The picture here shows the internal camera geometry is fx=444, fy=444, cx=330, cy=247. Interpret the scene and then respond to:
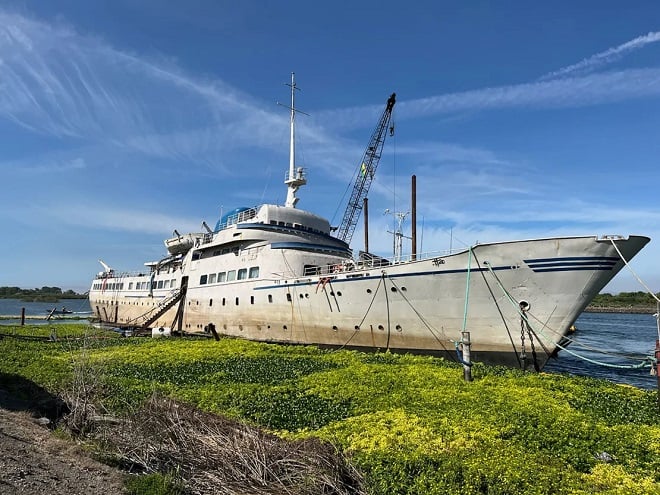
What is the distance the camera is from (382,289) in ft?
74.1

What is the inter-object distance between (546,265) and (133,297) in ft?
161

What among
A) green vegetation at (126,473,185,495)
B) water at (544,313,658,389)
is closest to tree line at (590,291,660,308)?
water at (544,313,658,389)

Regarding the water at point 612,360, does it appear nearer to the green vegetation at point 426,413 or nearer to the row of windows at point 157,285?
the green vegetation at point 426,413

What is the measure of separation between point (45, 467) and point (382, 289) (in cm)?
1700

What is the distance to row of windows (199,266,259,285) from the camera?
31.2m

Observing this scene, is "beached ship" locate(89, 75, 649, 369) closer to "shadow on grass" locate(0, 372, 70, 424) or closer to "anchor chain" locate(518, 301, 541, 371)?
"anchor chain" locate(518, 301, 541, 371)

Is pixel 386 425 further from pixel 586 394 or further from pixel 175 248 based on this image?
pixel 175 248

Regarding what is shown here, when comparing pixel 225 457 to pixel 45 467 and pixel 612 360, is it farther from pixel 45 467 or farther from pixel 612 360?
pixel 612 360

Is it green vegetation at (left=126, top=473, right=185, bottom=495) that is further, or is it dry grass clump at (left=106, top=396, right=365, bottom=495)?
green vegetation at (left=126, top=473, right=185, bottom=495)

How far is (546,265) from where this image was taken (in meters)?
18.3

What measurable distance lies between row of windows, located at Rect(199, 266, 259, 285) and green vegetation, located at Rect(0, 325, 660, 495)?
11.5m

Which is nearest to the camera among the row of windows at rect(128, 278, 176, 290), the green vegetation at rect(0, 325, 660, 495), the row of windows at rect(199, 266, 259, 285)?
the green vegetation at rect(0, 325, 660, 495)

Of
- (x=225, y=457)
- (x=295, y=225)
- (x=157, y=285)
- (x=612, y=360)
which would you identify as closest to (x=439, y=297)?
(x=225, y=457)

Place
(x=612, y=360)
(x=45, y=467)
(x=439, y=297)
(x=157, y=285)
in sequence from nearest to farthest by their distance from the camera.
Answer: (x=45, y=467), (x=439, y=297), (x=612, y=360), (x=157, y=285)
